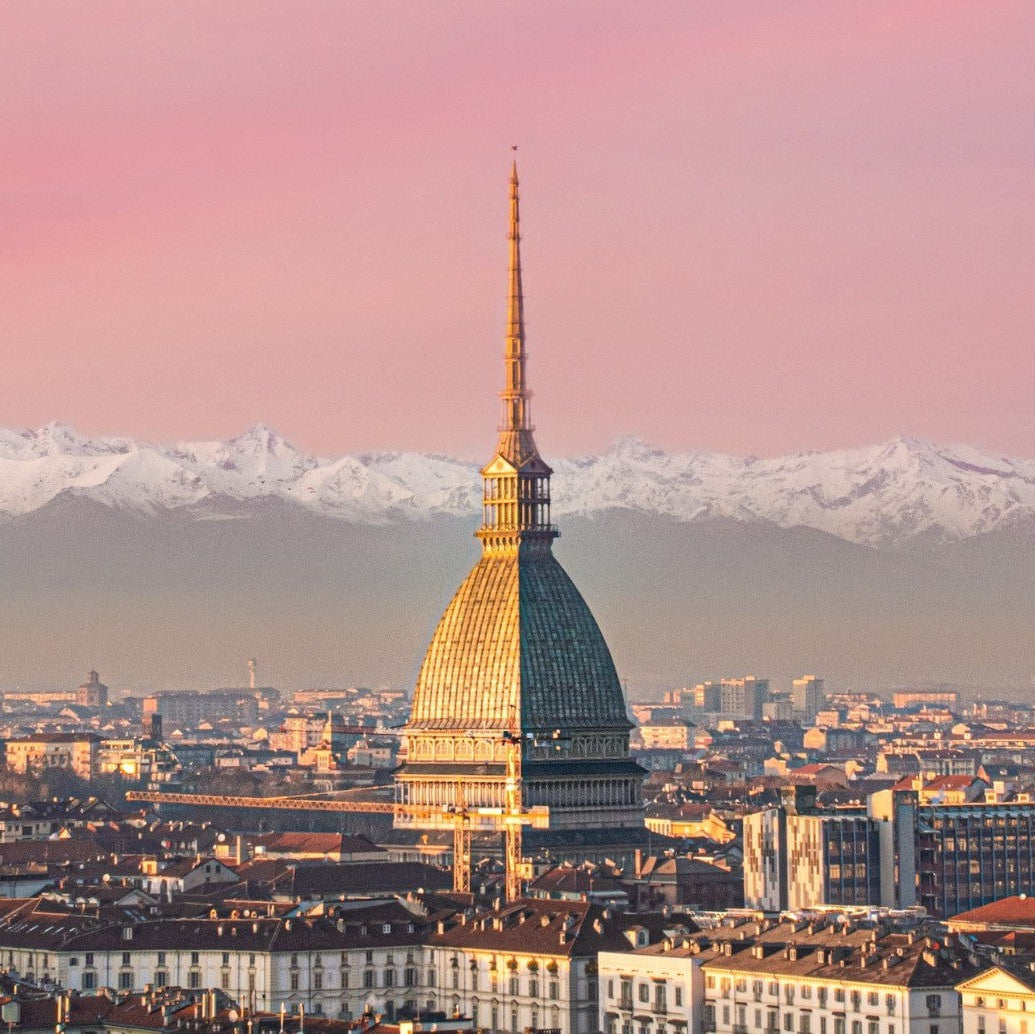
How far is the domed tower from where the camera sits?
18800 centimetres

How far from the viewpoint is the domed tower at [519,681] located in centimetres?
18800

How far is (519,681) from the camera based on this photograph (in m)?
191

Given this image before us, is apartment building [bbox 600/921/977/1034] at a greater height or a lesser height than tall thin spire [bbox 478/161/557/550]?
lesser

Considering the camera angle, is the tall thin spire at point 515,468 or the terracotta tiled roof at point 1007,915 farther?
the tall thin spire at point 515,468

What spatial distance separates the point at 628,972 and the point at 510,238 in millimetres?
86370

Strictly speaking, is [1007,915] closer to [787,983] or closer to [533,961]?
[533,961]

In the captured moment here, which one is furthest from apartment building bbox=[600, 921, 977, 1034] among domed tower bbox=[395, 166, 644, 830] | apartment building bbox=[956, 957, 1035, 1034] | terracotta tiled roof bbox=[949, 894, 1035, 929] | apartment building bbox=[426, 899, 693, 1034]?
domed tower bbox=[395, 166, 644, 830]

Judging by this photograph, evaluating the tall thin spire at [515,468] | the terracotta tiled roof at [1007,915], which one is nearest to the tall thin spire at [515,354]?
the tall thin spire at [515,468]

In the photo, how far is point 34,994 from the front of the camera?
368ft

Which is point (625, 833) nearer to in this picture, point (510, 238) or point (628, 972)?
point (510, 238)

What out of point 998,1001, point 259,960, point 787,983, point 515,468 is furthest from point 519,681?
point 998,1001

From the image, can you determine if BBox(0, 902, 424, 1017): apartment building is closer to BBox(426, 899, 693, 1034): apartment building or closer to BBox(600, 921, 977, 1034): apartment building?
BBox(426, 899, 693, 1034): apartment building

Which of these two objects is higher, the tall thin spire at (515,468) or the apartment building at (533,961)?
the tall thin spire at (515,468)

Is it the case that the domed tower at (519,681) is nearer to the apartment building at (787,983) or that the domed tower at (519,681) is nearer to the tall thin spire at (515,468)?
the tall thin spire at (515,468)
